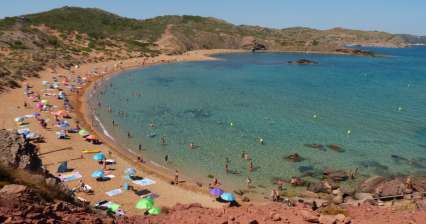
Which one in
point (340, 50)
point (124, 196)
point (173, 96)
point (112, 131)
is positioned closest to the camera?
point (124, 196)

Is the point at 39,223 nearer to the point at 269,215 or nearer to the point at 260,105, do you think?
the point at 269,215

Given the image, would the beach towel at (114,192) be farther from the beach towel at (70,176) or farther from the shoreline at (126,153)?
the shoreline at (126,153)

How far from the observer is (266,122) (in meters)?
46.0

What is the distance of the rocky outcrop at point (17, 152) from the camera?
14461 millimetres

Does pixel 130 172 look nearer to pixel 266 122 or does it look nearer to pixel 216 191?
pixel 216 191

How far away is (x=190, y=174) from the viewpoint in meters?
30.6

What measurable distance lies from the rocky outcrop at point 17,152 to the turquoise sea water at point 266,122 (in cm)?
1646

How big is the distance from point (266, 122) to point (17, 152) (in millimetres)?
34985

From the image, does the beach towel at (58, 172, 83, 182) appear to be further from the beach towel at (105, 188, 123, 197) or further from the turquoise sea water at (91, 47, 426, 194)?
the turquoise sea water at (91, 47, 426, 194)

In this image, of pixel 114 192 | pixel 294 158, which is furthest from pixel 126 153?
pixel 294 158

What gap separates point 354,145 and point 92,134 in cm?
2993

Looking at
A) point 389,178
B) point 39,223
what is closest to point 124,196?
point 39,223

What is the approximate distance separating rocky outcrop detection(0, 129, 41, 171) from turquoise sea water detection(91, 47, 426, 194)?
54.0ft

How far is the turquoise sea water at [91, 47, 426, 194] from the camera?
32.8 metres
